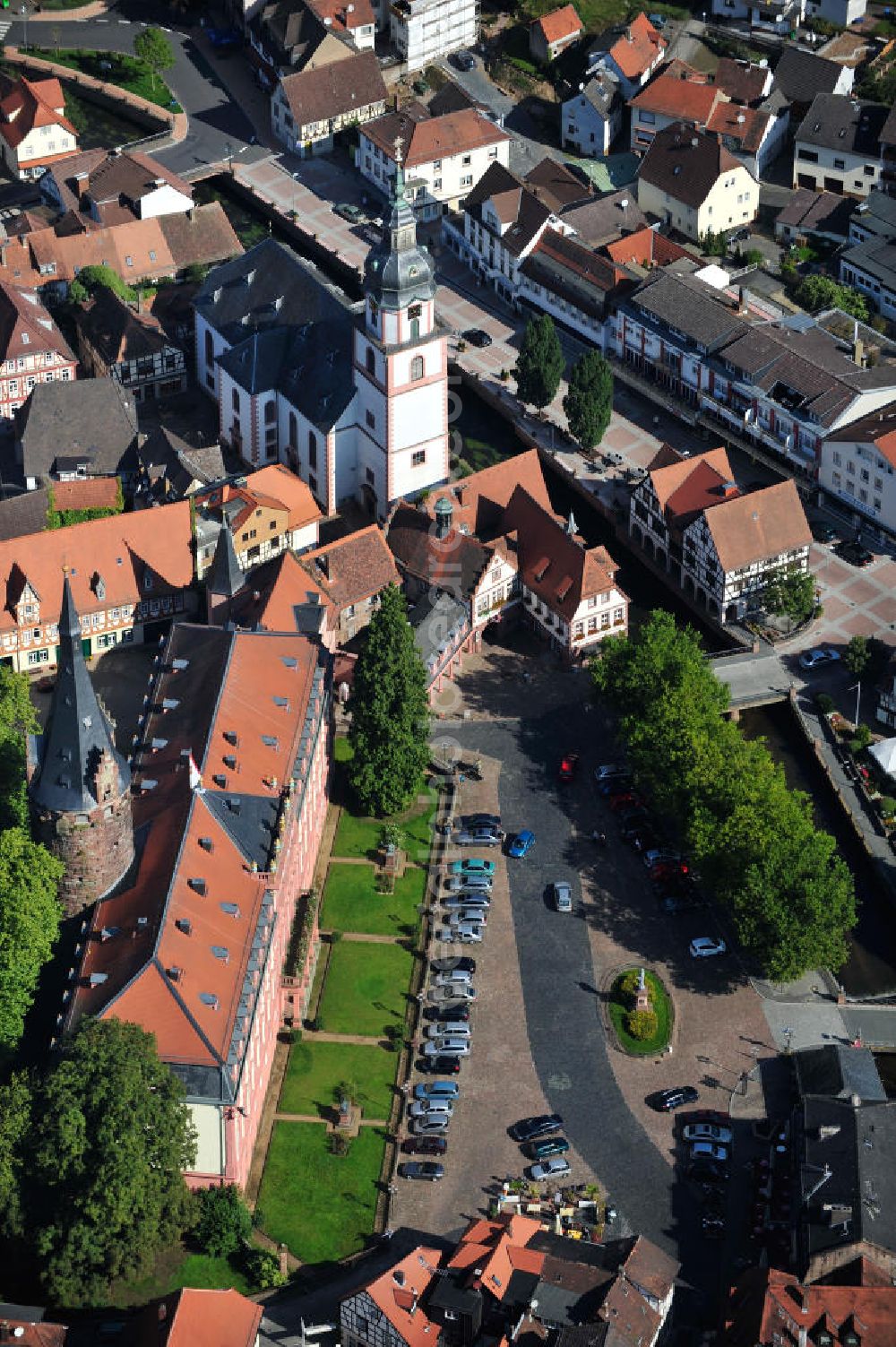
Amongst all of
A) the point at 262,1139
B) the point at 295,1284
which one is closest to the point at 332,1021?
the point at 262,1139

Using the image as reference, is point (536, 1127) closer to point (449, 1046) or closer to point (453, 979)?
point (449, 1046)

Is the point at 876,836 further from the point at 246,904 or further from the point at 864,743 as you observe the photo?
the point at 246,904

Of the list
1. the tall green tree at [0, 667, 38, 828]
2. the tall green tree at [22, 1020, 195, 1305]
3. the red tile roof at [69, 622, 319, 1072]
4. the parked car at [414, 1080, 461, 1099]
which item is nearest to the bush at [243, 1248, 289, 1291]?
the tall green tree at [22, 1020, 195, 1305]

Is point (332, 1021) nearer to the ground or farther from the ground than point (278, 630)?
nearer to the ground

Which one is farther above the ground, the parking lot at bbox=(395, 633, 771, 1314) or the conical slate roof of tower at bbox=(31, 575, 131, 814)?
the conical slate roof of tower at bbox=(31, 575, 131, 814)

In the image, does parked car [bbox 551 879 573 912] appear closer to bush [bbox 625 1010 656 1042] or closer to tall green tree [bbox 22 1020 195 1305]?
bush [bbox 625 1010 656 1042]

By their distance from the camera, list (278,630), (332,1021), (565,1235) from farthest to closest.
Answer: (278,630)
(332,1021)
(565,1235)
